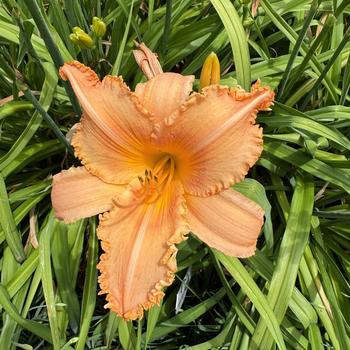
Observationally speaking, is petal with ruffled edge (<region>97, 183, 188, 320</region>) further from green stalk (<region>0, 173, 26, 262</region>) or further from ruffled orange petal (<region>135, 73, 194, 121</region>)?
green stalk (<region>0, 173, 26, 262</region>)

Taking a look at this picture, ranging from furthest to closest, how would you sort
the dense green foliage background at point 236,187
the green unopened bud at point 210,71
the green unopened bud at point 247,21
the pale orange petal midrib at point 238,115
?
the green unopened bud at point 247,21
the dense green foliage background at point 236,187
the green unopened bud at point 210,71
the pale orange petal midrib at point 238,115

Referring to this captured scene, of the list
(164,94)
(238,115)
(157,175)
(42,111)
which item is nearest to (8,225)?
(42,111)

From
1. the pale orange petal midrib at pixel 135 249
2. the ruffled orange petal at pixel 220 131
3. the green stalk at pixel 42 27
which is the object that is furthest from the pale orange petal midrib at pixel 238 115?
the green stalk at pixel 42 27

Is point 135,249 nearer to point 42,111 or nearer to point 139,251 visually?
point 139,251

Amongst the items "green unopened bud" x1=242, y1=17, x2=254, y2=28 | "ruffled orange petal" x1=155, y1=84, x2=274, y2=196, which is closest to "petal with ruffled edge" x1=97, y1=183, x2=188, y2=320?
"ruffled orange petal" x1=155, y1=84, x2=274, y2=196

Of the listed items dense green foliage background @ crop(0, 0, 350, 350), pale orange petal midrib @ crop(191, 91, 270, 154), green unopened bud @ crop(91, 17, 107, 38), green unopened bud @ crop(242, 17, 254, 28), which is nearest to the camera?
pale orange petal midrib @ crop(191, 91, 270, 154)

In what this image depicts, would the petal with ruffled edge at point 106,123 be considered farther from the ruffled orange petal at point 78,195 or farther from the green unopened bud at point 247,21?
the green unopened bud at point 247,21

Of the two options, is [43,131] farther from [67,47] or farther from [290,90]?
[290,90]
